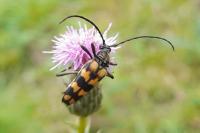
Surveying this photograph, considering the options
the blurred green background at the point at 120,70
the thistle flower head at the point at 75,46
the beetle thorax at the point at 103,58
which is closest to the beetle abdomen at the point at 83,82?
the beetle thorax at the point at 103,58

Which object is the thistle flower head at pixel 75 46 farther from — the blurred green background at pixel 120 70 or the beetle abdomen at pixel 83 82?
the blurred green background at pixel 120 70

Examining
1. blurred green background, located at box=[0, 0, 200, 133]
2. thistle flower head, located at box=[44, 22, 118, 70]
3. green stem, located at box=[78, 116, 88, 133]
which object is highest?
blurred green background, located at box=[0, 0, 200, 133]

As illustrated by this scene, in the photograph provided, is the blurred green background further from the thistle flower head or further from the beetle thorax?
the beetle thorax

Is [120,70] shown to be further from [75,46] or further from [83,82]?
[83,82]

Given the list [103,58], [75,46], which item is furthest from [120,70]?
[103,58]

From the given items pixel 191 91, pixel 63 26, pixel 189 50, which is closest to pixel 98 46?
pixel 191 91

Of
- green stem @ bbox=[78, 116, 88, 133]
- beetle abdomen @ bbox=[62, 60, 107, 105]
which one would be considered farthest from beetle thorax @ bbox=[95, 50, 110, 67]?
green stem @ bbox=[78, 116, 88, 133]
